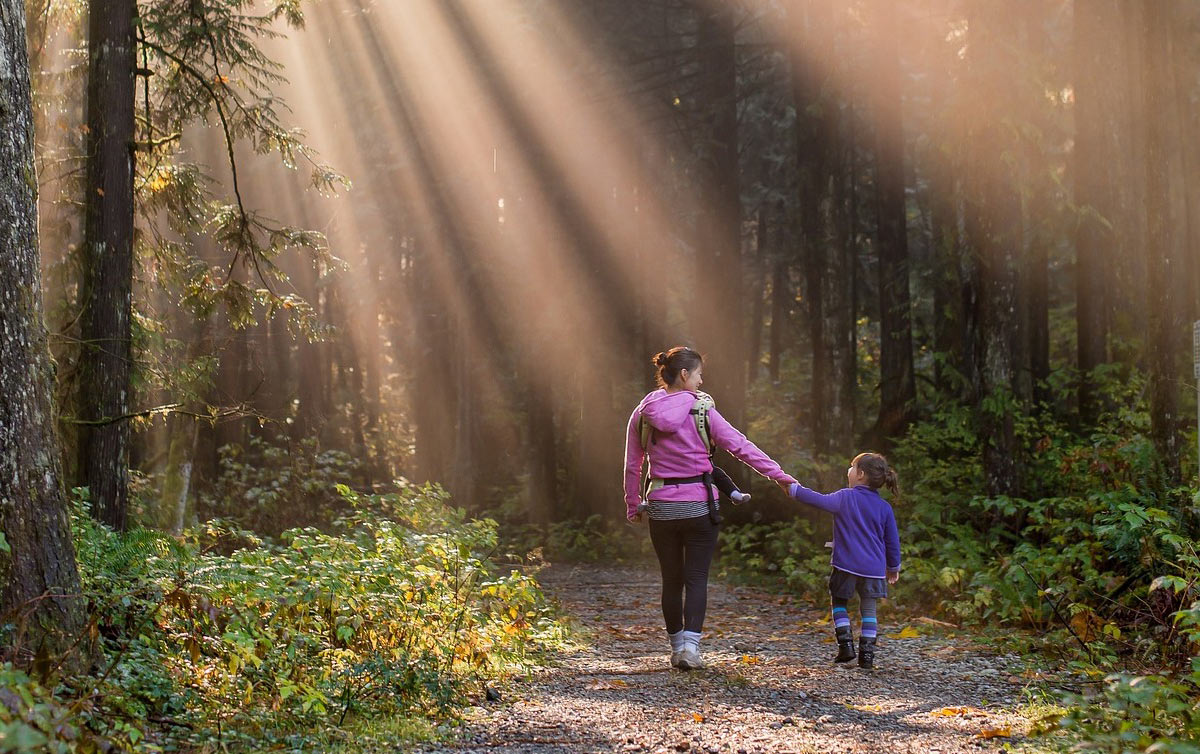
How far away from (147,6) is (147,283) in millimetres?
3515

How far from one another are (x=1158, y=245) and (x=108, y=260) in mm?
10070

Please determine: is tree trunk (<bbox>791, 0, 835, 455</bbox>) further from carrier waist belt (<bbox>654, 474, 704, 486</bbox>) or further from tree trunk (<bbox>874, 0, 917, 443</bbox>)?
carrier waist belt (<bbox>654, 474, 704, 486</bbox>)

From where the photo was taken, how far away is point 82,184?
37.0ft

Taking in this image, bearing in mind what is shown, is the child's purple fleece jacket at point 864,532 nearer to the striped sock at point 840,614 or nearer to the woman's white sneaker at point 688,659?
the striped sock at point 840,614

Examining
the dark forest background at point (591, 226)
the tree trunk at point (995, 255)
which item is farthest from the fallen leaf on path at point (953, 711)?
the tree trunk at point (995, 255)

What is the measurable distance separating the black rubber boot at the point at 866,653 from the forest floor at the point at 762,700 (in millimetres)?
85

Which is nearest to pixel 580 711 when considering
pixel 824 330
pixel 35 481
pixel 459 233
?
pixel 35 481

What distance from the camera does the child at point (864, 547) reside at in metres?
7.64

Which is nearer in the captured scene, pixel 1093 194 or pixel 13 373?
pixel 13 373

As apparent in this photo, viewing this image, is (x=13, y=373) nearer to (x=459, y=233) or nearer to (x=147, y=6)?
(x=147, y=6)

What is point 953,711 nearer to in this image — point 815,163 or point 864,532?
point 864,532

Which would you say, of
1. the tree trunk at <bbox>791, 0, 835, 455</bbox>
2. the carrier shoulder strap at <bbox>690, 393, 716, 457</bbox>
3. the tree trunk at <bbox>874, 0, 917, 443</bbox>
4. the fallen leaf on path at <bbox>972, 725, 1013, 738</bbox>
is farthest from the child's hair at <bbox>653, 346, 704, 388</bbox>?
the tree trunk at <bbox>874, 0, 917, 443</bbox>

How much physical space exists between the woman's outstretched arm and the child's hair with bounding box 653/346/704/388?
14.8 inches

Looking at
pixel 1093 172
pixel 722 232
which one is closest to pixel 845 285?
pixel 722 232
